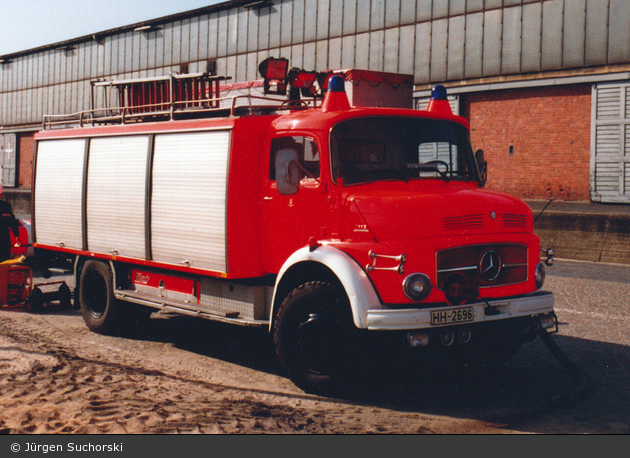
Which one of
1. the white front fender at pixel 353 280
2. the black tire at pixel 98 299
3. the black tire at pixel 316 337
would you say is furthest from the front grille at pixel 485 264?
the black tire at pixel 98 299

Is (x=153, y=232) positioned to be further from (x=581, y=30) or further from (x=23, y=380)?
(x=581, y=30)

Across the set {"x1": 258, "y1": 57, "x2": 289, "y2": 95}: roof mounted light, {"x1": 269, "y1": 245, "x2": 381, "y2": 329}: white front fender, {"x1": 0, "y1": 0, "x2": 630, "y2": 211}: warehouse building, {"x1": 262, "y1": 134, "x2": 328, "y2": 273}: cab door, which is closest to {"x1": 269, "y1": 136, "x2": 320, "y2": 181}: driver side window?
{"x1": 262, "y1": 134, "x2": 328, "y2": 273}: cab door

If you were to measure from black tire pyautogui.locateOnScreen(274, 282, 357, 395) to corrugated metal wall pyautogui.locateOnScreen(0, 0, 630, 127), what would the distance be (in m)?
17.5

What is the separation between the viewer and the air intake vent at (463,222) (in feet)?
19.5

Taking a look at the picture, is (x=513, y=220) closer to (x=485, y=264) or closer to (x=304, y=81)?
(x=485, y=264)

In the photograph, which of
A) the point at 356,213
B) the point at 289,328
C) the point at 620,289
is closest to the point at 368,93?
the point at 356,213

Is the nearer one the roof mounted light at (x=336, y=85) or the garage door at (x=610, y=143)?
the roof mounted light at (x=336, y=85)

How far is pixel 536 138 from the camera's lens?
22156 mm

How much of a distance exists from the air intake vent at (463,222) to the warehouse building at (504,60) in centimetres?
Result: 1642

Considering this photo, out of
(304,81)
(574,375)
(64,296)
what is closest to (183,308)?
(304,81)

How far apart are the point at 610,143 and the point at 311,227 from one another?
55.1 feet

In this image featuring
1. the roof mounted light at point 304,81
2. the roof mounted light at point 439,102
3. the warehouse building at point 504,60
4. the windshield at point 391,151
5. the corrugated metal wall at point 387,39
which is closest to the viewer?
the windshield at point 391,151

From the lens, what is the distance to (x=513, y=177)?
22.8m

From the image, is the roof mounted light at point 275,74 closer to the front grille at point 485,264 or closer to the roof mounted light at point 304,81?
the roof mounted light at point 304,81
